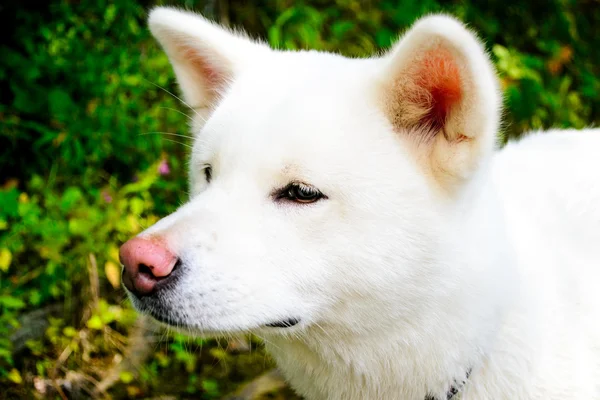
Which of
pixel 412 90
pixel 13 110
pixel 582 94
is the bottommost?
pixel 13 110

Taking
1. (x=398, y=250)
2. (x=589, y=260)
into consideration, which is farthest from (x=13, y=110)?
(x=589, y=260)

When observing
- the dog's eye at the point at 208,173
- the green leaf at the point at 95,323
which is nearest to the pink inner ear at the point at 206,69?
the dog's eye at the point at 208,173

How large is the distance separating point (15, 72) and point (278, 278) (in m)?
3.13

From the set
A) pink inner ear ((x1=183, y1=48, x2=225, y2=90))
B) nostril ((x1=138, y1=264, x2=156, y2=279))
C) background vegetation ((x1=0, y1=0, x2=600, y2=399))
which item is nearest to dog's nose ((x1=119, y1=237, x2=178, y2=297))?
nostril ((x1=138, y1=264, x2=156, y2=279))

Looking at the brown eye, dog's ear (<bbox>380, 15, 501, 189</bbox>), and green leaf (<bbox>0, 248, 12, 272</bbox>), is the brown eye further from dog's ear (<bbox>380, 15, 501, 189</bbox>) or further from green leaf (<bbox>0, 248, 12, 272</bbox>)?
green leaf (<bbox>0, 248, 12, 272</bbox>)

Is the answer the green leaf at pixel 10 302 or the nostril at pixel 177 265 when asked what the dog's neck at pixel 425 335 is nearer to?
the nostril at pixel 177 265

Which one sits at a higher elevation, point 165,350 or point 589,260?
point 589,260

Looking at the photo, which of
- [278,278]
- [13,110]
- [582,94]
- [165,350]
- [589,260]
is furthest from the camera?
[582,94]

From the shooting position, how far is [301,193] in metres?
2.19

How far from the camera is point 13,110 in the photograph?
4.41 m

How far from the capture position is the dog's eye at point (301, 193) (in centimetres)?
218

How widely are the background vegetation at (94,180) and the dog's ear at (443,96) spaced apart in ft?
5.27

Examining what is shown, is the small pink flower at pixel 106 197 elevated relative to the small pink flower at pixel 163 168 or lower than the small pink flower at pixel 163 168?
lower

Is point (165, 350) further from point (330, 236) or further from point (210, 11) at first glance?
point (210, 11)
